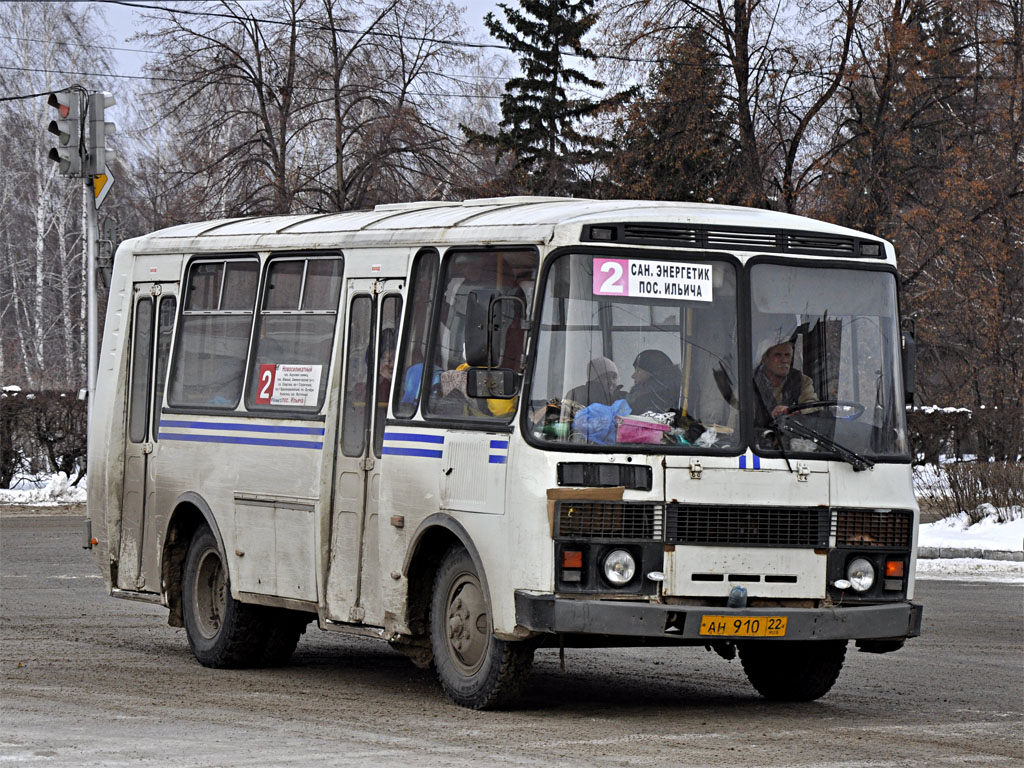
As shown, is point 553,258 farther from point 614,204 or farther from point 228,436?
point 228,436

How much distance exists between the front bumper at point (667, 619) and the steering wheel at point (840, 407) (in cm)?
104

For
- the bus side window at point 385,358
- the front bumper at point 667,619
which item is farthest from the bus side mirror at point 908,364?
the bus side window at point 385,358

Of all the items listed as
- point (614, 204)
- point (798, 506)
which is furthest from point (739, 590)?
point (614, 204)

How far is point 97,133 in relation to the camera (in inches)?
967

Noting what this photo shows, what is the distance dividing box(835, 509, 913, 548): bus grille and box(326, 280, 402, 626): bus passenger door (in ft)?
8.80

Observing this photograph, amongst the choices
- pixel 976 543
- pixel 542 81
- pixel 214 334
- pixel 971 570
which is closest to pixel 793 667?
pixel 214 334

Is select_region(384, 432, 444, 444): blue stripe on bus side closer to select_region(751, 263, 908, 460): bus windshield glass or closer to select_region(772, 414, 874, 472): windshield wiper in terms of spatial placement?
select_region(751, 263, 908, 460): bus windshield glass

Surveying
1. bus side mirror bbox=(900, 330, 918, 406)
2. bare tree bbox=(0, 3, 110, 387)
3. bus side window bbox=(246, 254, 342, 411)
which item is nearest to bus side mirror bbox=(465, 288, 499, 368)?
bus side window bbox=(246, 254, 342, 411)

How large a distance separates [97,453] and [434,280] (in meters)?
4.04

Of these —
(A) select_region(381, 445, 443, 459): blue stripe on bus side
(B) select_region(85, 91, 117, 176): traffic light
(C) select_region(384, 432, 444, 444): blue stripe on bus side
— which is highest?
(B) select_region(85, 91, 117, 176): traffic light

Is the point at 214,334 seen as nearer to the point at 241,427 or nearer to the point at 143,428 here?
the point at 241,427

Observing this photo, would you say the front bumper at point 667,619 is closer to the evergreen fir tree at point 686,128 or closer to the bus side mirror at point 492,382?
the bus side mirror at point 492,382

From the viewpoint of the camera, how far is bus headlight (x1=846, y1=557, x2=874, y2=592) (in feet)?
33.2

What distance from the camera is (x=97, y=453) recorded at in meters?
13.8
